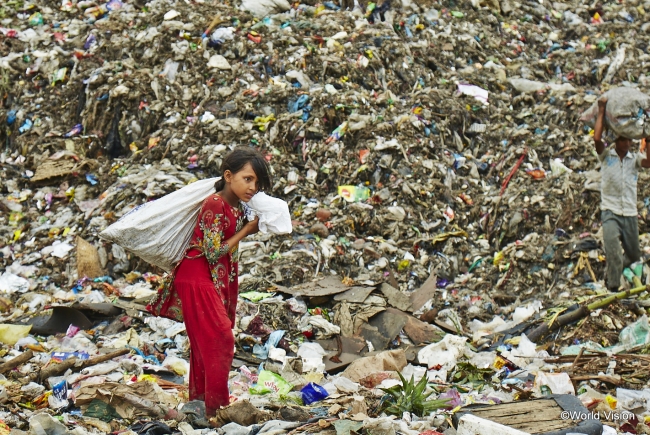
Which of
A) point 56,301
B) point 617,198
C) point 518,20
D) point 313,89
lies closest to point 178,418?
point 56,301

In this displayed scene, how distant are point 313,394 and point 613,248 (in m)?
2.81

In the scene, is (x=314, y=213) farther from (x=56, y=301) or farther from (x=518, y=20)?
(x=518, y=20)

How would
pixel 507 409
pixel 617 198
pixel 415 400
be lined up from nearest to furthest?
1. pixel 507 409
2. pixel 415 400
3. pixel 617 198

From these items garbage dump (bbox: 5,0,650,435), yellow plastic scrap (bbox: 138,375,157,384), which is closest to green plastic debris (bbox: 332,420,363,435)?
garbage dump (bbox: 5,0,650,435)

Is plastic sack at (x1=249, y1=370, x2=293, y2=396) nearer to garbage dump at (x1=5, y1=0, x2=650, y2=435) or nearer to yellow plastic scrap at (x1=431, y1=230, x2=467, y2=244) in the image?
garbage dump at (x1=5, y1=0, x2=650, y2=435)

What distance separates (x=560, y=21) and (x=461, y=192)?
14.0 feet

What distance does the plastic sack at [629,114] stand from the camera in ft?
17.6

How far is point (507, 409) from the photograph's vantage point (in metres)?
3.28

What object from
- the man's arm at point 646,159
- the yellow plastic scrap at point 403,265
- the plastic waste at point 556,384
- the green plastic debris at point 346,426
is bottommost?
the yellow plastic scrap at point 403,265

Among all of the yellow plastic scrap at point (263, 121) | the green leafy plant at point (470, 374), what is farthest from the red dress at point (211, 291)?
the yellow plastic scrap at point (263, 121)

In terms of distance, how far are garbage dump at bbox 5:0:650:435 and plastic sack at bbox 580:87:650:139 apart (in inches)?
0.9

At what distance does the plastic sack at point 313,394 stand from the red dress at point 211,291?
1.80ft

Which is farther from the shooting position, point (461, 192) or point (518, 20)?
point (518, 20)

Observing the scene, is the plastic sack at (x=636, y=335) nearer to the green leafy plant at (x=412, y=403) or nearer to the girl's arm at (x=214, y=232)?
the green leafy plant at (x=412, y=403)
